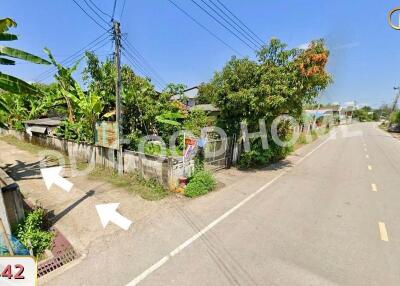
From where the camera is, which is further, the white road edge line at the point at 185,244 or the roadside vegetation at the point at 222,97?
the roadside vegetation at the point at 222,97

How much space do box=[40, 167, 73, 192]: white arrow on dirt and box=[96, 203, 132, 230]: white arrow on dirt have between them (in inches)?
94.9

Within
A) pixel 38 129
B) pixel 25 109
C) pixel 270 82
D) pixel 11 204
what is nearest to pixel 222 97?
pixel 270 82

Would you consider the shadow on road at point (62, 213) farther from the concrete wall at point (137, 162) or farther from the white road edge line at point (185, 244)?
the white road edge line at point (185, 244)

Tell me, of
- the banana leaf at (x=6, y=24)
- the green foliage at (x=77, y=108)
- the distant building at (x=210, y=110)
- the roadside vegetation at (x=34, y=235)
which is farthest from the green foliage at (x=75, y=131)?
the roadside vegetation at (x=34, y=235)

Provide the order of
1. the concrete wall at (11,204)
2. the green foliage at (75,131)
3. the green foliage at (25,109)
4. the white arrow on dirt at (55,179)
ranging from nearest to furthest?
the concrete wall at (11,204), the white arrow on dirt at (55,179), the green foliage at (75,131), the green foliage at (25,109)

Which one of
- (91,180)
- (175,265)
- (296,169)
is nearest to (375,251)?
(175,265)

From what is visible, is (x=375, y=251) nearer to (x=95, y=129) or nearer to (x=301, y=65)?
(x=301, y=65)

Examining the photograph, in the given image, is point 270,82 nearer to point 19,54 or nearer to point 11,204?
point 19,54

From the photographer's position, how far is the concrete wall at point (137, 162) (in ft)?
28.5

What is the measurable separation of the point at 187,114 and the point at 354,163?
10.3 meters

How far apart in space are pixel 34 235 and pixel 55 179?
17.5 feet

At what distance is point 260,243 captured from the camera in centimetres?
540

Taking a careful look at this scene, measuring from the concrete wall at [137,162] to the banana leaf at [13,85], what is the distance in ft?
13.8

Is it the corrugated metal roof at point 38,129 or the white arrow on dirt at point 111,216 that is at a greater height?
the corrugated metal roof at point 38,129
